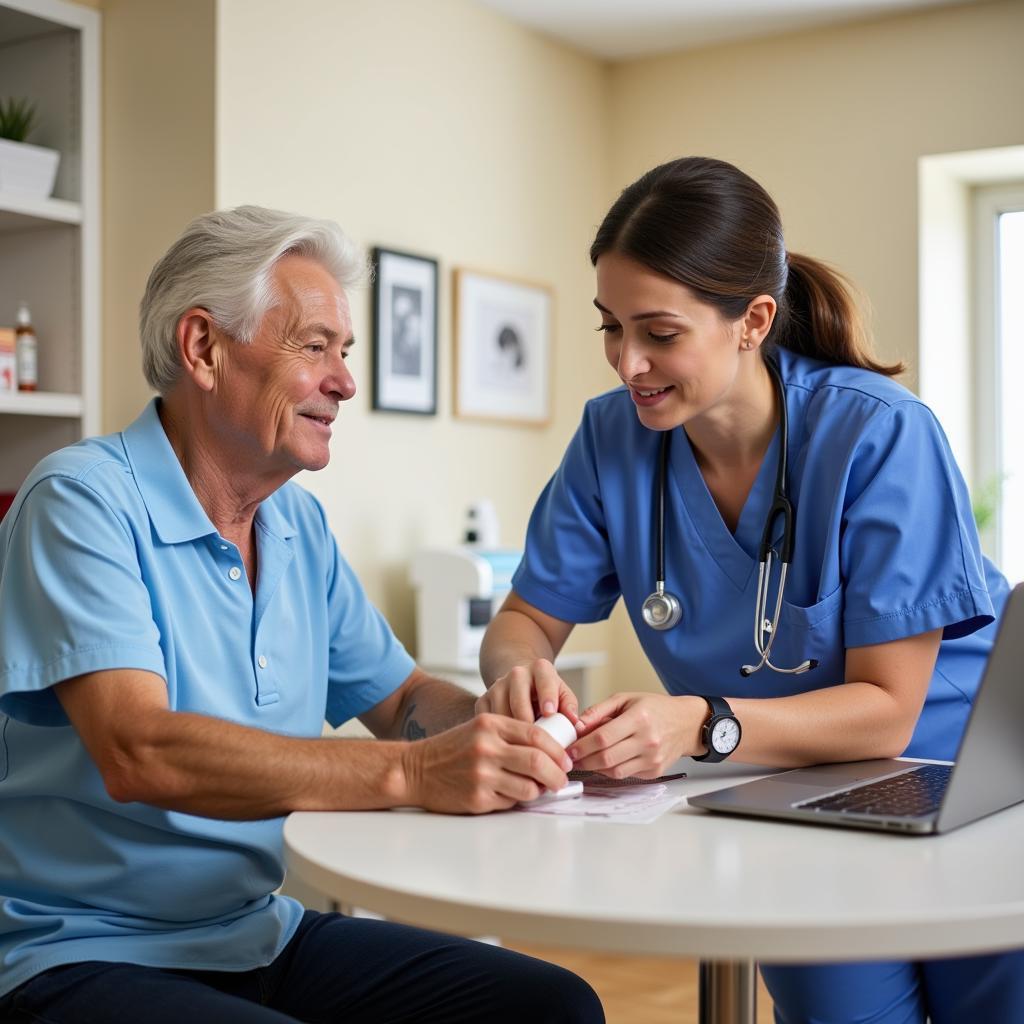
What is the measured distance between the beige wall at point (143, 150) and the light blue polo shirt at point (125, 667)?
1752 millimetres

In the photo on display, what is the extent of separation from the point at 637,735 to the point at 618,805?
0.07 meters

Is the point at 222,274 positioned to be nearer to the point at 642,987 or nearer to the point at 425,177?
the point at 425,177

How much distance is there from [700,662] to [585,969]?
2.02 metres

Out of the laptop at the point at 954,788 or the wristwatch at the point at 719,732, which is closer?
the laptop at the point at 954,788

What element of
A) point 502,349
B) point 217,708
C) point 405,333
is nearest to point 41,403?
point 405,333

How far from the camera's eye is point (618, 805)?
1313 millimetres

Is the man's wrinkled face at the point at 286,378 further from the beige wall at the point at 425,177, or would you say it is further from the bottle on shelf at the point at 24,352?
the bottle on shelf at the point at 24,352

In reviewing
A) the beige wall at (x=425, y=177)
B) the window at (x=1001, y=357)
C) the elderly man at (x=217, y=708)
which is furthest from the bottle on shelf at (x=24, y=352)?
the window at (x=1001, y=357)

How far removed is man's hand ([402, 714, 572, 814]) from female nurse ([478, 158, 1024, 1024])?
0.09 metres

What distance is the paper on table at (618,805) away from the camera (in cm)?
127

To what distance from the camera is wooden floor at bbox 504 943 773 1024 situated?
3.16 metres

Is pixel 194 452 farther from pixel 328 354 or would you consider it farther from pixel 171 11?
pixel 171 11

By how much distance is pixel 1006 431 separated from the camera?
425 cm

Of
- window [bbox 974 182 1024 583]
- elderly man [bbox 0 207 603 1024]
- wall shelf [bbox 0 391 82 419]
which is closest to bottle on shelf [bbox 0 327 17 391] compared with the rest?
wall shelf [bbox 0 391 82 419]
